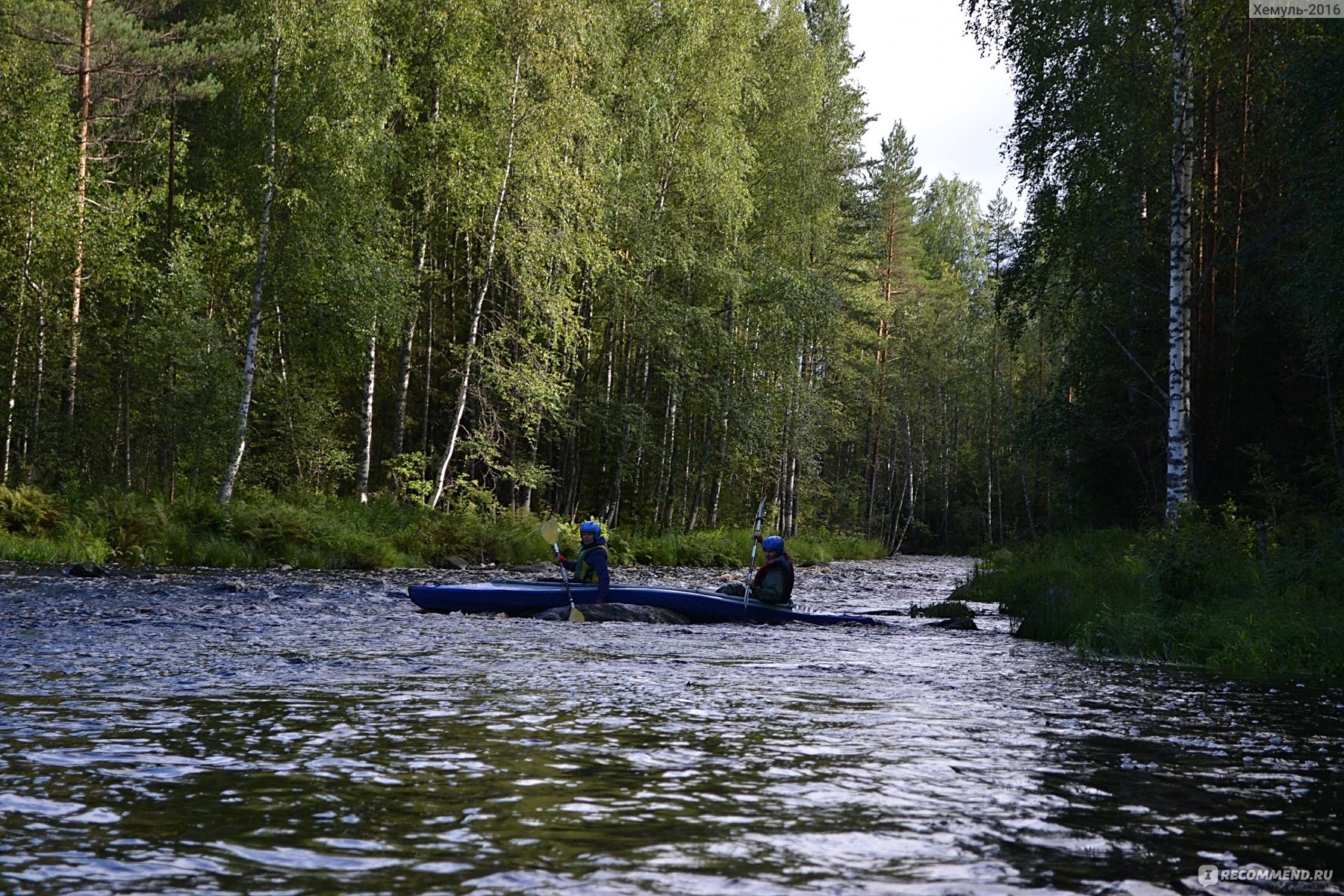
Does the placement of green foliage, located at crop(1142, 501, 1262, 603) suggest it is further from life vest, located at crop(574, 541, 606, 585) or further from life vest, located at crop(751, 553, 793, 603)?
life vest, located at crop(574, 541, 606, 585)

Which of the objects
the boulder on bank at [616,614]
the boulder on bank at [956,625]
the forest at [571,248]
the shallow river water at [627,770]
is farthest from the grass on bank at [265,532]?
the boulder on bank at [956,625]

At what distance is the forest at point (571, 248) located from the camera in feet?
50.4

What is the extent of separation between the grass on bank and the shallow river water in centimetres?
746

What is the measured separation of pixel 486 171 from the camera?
21594mm

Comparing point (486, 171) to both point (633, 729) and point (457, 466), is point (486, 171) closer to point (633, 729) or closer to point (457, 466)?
point (457, 466)

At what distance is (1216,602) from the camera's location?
10625 millimetres

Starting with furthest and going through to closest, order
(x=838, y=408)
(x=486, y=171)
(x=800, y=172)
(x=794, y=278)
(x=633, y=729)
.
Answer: (x=838, y=408), (x=800, y=172), (x=794, y=278), (x=486, y=171), (x=633, y=729)

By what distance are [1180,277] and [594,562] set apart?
7783 millimetres

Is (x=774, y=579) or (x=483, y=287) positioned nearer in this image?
(x=774, y=579)

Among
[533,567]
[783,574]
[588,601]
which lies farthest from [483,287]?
[783,574]

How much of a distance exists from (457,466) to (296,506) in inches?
205

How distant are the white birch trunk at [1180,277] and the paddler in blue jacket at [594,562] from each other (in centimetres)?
651

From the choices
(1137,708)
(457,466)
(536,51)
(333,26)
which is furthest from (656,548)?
(1137,708)

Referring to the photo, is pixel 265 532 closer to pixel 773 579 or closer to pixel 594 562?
pixel 594 562
